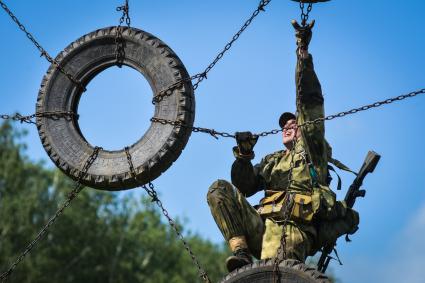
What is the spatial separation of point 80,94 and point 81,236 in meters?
26.4

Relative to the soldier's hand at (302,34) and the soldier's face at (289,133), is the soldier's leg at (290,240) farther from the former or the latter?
the soldier's hand at (302,34)

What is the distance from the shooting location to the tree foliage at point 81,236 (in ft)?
122

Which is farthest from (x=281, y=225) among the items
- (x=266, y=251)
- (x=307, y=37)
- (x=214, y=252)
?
(x=214, y=252)

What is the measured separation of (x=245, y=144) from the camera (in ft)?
45.7

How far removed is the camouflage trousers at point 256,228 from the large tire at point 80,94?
2.67 feet

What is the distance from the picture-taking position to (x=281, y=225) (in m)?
13.8

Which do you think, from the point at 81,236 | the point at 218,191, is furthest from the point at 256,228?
the point at 81,236

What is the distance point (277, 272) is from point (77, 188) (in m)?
3.09

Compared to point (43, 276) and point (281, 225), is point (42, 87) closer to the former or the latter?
point (281, 225)

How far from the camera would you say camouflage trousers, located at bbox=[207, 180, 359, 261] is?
13578 millimetres

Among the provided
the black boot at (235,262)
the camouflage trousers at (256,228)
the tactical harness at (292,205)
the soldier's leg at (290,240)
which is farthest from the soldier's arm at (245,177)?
the black boot at (235,262)

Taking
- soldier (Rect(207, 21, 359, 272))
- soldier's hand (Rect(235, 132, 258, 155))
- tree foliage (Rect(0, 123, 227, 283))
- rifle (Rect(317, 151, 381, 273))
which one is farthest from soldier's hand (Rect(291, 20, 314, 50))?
A: tree foliage (Rect(0, 123, 227, 283))

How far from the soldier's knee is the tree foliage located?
22.6 meters

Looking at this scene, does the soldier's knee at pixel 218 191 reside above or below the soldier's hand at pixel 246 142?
below
